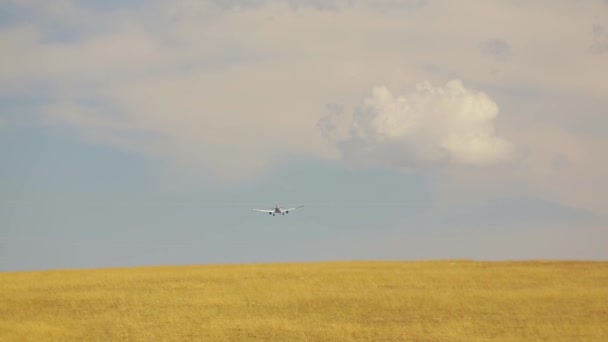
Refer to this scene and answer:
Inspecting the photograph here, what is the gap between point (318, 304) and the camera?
36.5m

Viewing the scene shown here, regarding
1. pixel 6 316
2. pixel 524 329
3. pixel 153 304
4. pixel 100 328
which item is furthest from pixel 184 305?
pixel 524 329

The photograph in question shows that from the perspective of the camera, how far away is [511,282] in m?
42.8

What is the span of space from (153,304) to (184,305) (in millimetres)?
1404

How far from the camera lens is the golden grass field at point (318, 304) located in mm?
31172

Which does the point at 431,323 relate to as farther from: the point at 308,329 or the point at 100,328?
the point at 100,328

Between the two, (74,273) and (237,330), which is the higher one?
(74,273)

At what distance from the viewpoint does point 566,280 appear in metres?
Result: 42.7

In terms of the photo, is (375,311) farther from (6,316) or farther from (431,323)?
(6,316)

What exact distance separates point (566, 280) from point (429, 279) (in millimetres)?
6337

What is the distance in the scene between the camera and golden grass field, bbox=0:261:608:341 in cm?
3117

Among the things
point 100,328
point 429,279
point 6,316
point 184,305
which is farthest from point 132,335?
point 429,279

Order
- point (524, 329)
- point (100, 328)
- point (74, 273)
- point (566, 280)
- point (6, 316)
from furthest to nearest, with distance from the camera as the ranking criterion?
point (74, 273) → point (566, 280) → point (6, 316) → point (100, 328) → point (524, 329)

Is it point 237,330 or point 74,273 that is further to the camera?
point 74,273

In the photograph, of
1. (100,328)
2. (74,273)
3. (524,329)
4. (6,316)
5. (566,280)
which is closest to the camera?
(524,329)
